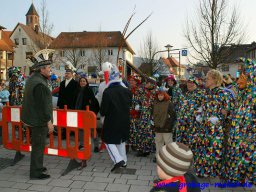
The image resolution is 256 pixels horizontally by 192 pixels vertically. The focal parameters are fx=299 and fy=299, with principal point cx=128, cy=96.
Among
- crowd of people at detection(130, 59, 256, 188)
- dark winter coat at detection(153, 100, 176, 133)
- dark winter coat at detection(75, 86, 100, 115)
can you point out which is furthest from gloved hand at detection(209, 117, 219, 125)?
dark winter coat at detection(75, 86, 100, 115)

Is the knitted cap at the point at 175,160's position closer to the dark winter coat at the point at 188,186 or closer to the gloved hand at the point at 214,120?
the dark winter coat at the point at 188,186

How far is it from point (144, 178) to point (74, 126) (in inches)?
59.1

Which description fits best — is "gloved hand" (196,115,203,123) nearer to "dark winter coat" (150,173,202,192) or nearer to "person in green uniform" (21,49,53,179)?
"person in green uniform" (21,49,53,179)

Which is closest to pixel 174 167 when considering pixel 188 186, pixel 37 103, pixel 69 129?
pixel 188 186

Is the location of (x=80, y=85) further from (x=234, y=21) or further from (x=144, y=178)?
(x=234, y=21)

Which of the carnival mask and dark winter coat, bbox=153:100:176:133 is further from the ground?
the carnival mask

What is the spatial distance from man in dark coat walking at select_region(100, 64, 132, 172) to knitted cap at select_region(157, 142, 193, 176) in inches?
133

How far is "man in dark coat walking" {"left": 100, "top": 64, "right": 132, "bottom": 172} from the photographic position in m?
5.44

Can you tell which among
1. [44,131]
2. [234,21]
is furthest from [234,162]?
[234,21]

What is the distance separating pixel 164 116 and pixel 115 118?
0.98 meters

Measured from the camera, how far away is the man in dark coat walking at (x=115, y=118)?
214 inches

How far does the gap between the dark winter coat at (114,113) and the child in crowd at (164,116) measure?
69 centimetres

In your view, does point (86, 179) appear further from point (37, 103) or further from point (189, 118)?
point (189, 118)

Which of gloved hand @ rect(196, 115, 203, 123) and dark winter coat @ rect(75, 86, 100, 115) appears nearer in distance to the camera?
gloved hand @ rect(196, 115, 203, 123)
